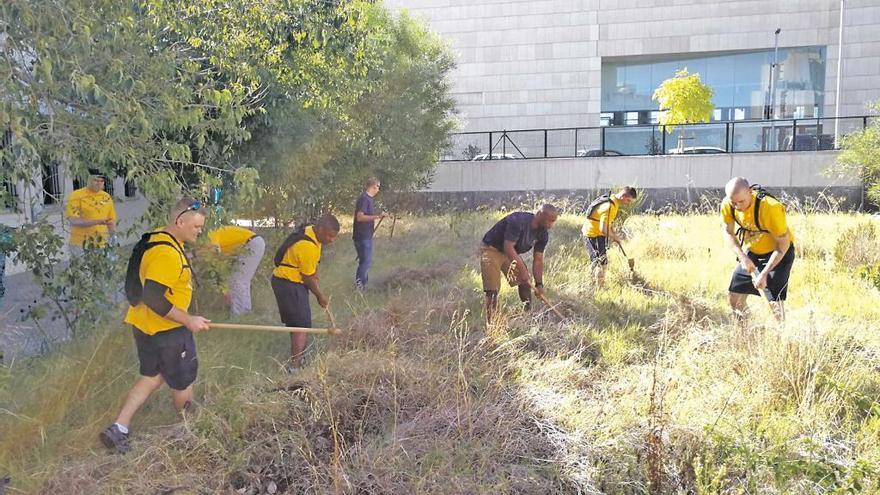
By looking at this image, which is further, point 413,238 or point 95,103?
point 413,238

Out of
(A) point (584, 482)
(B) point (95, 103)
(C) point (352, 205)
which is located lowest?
(A) point (584, 482)

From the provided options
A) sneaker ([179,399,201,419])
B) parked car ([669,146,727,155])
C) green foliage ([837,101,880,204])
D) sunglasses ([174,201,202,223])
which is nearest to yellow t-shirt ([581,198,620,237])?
sunglasses ([174,201,202,223])

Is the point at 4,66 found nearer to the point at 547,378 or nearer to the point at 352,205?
the point at 547,378

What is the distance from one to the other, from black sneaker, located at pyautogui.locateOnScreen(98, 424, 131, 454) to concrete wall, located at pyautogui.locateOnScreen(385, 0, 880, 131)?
83.6ft

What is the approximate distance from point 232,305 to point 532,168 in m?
13.7

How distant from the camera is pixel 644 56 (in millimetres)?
29281

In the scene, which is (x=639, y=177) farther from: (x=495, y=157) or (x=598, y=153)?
(x=495, y=157)

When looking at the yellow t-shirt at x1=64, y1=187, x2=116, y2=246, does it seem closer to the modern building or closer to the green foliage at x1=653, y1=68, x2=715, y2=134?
the green foliage at x1=653, y1=68, x2=715, y2=134

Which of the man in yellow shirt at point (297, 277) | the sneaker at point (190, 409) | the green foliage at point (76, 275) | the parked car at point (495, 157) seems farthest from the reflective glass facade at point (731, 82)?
the sneaker at point (190, 409)

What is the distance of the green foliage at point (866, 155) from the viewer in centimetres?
1370

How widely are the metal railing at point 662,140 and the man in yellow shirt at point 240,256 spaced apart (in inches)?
467

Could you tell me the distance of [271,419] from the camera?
3.55m

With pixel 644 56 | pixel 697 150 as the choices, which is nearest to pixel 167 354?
pixel 697 150

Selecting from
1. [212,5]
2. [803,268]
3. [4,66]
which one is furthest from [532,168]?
[4,66]
